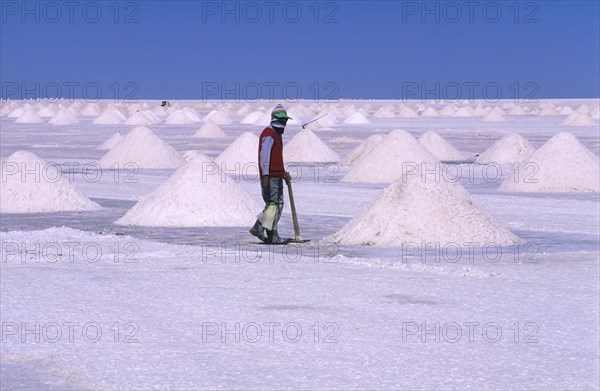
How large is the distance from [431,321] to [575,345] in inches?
34.9

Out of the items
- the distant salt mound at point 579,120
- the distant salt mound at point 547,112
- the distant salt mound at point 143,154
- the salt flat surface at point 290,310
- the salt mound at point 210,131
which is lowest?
the salt flat surface at point 290,310

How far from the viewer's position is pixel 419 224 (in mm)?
10219

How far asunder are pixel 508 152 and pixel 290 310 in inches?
666

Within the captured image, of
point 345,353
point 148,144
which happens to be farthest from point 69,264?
point 148,144

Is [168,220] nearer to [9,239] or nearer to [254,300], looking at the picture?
[9,239]

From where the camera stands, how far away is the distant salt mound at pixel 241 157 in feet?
70.8

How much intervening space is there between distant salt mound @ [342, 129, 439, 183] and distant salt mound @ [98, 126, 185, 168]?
507cm

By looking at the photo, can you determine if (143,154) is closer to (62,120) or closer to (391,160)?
(391,160)

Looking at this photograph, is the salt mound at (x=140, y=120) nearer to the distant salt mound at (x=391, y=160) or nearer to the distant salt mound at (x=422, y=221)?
the distant salt mound at (x=391, y=160)

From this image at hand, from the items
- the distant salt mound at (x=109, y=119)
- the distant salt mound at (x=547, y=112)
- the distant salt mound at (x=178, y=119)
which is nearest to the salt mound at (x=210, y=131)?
the distant salt mound at (x=178, y=119)

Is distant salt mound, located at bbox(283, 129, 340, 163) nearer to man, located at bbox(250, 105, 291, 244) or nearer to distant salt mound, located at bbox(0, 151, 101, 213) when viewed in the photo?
distant salt mound, located at bbox(0, 151, 101, 213)

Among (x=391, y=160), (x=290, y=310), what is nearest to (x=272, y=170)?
(x=290, y=310)

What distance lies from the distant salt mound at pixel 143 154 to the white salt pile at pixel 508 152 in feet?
20.1

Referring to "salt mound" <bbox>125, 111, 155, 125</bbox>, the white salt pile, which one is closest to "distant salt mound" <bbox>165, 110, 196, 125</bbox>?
"salt mound" <bbox>125, 111, 155, 125</bbox>
